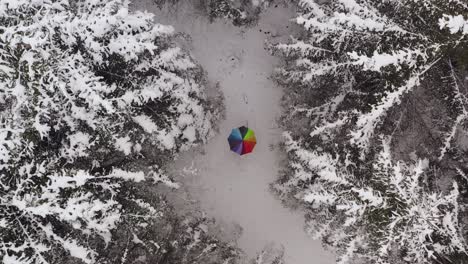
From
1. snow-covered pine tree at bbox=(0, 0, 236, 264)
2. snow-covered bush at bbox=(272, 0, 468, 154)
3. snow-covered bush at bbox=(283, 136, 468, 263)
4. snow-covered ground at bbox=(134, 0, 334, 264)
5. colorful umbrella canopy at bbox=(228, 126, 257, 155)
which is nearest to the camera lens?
snow-covered pine tree at bbox=(0, 0, 236, 264)

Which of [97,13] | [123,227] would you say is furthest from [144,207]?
[97,13]

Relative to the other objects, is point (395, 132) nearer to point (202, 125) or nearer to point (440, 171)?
point (440, 171)

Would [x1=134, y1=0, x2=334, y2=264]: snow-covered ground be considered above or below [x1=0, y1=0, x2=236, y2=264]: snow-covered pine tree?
above

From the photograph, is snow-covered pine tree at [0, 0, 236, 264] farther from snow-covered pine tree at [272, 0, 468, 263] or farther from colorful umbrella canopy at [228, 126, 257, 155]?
snow-covered pine tree at [272, 0, 468, 263]

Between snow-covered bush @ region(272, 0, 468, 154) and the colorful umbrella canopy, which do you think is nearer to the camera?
snow-covered bush @ region(272, 0, 468, 154)

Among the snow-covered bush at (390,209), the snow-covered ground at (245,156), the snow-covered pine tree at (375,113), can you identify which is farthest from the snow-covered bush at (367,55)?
the snow-covered ground at (245,156)

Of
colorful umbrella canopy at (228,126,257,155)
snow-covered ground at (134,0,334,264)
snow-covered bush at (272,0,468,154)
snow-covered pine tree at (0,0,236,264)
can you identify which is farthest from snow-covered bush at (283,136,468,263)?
snow-covered pine tree at (0,0,236,264)

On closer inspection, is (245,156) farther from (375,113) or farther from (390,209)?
(375,113)
